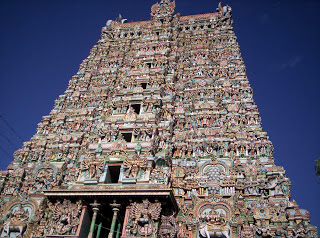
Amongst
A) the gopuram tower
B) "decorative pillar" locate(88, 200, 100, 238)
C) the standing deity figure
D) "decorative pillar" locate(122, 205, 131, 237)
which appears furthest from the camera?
the gopuram tower

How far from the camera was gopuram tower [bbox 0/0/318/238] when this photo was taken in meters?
17.7

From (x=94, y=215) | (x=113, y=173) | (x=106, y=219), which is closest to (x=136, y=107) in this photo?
(x=113, y=173)

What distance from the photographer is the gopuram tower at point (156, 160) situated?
17.7 metres

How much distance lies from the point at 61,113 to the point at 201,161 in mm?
12599

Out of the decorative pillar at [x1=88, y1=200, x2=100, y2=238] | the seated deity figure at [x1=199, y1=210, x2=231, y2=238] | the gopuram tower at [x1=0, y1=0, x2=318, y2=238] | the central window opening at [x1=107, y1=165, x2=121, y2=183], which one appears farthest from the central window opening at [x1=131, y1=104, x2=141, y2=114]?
the seated deity figure at [x1=199, y1=210, x2=231, y2=238]

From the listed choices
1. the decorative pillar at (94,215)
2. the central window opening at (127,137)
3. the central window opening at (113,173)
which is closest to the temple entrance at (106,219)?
the decorative pillar at (94,215)

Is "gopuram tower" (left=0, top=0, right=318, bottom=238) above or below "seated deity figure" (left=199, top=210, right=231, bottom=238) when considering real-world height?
above

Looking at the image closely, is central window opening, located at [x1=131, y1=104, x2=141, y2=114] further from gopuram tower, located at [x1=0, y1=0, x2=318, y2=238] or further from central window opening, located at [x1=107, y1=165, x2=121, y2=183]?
central window opening, located at [x1=107, y1=165, x2=121, y2=183]

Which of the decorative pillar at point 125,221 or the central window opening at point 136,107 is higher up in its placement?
the central window opening at point 136,107

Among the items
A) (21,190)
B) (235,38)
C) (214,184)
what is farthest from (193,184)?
Result: (235,38)

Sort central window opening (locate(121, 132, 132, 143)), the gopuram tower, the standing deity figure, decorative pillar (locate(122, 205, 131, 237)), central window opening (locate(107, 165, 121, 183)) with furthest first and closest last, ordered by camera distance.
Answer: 1. central window opening (locate(121, 132, 132, 143))
2. central window opening (locate(107, 165, 121, 183))
3. the gopuram tower
4. decorative pillar (locate(122, 205, 131, 237))
5. the standing deity figure

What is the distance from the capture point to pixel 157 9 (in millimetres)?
35844

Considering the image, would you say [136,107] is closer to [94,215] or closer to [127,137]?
[127,137]

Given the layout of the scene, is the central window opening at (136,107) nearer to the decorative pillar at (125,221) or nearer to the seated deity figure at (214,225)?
the decorative pillar at (125,221)
